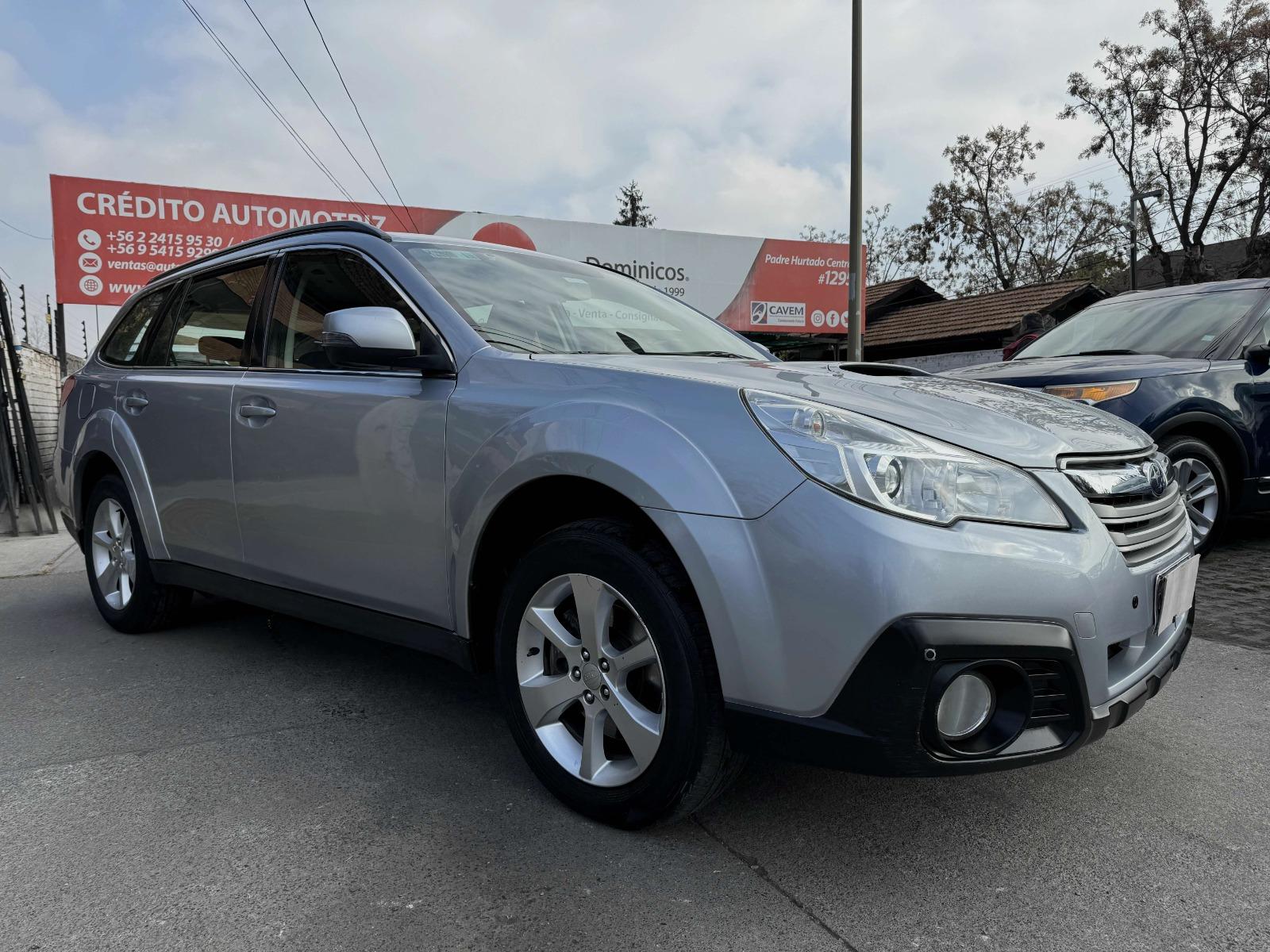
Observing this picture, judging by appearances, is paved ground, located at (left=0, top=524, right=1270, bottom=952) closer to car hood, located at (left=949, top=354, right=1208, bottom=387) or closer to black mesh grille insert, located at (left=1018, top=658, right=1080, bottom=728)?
black mesh grille insert, located at (left=1018, top=658, right=1080, bottom=728)

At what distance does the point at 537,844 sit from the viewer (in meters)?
2.30

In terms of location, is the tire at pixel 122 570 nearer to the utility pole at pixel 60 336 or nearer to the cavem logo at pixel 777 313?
the utility pole at pixel 60 336

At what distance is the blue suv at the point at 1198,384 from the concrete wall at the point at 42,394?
9.70 meters

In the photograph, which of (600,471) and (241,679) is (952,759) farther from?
(241,679)

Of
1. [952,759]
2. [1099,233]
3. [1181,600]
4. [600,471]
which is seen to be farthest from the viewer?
[1099,233]

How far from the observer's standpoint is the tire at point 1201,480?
5207 millimetres

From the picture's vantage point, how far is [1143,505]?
2363 mm

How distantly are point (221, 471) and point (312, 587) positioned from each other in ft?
2.36

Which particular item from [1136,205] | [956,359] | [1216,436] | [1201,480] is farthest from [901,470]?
[1136,205]

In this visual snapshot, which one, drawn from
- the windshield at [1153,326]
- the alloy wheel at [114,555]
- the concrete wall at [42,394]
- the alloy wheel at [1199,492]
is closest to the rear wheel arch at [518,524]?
the alloy wheel at [114,555]

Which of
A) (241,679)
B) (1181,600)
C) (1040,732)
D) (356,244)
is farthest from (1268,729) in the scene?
(241,679)

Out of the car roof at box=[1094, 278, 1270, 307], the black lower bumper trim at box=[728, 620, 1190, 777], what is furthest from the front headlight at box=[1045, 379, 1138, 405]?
the black lower bumper trim at box=[728, 620, 1190, 777]

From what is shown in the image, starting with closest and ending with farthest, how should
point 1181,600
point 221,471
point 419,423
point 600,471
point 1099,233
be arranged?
point 600,471 < point 1181,600 < point 419,423 < point 221,471 < point 1099,233

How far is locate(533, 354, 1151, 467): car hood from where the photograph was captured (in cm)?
217
